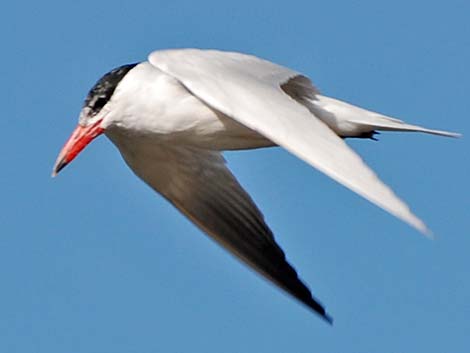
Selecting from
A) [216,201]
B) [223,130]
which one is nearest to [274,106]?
[223,130]

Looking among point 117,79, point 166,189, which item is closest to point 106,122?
point 117,79

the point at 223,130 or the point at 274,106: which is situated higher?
the point at 223,130

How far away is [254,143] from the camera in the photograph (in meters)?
9.13

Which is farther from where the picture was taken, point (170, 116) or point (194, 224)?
point (194, 224)

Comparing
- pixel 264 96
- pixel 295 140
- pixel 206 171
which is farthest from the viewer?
pixel 206 171

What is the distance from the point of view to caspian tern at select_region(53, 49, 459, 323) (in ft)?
24.6

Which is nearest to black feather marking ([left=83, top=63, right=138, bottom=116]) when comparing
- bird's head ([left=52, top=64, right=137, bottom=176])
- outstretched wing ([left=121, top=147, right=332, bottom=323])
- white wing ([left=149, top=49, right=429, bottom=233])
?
bird's head ([left=52, top=64, right=137, bottom=176])

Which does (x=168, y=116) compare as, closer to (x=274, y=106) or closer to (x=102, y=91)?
(x=102, y=91)

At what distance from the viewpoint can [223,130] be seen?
8914 millimetres

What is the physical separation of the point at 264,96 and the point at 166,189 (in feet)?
8.09

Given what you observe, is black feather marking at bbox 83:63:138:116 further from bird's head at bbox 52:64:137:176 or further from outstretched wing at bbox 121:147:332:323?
outstretched wing at bbox 121:147:332:323

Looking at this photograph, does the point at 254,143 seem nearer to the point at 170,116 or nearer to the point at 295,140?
the point at 170,116

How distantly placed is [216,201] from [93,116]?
5.38 ft

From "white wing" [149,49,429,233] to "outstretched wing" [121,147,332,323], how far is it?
1.24 meters
